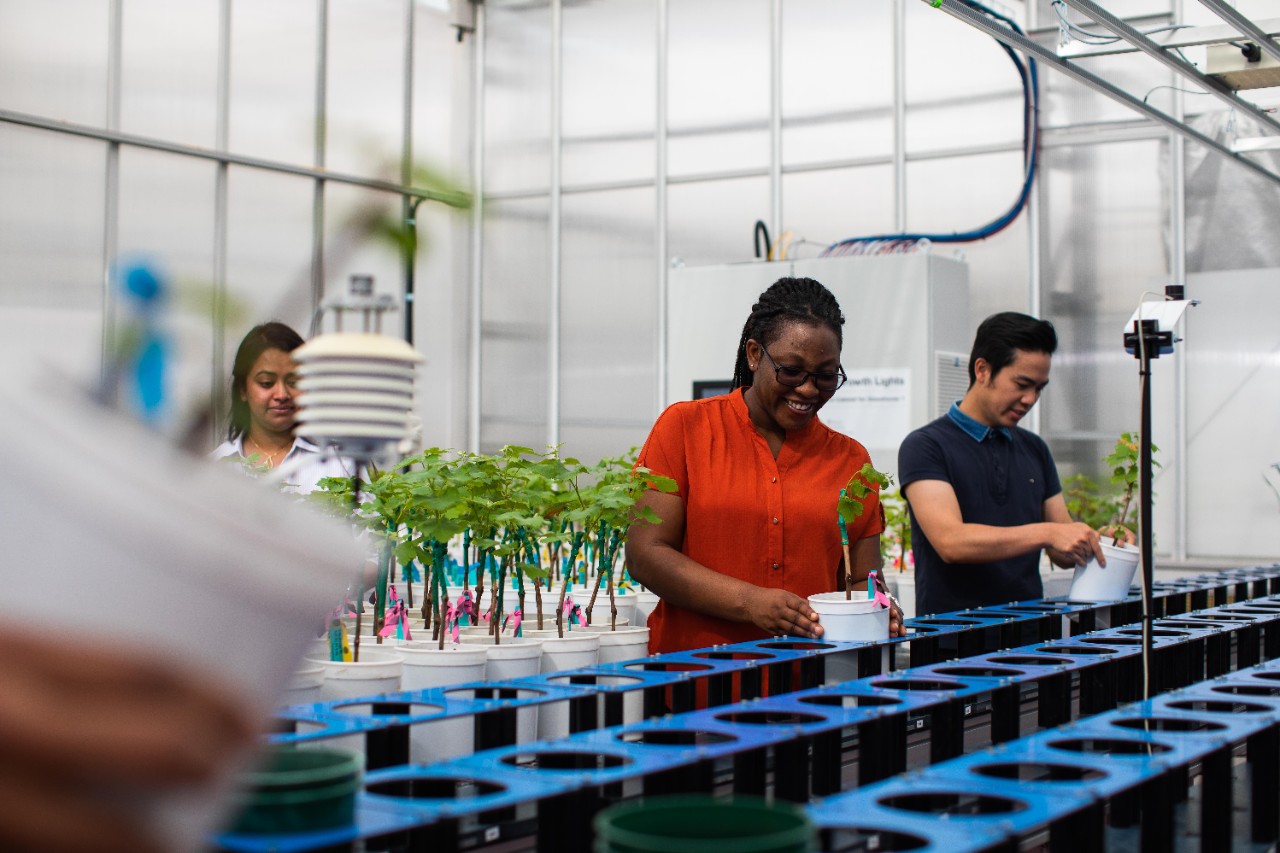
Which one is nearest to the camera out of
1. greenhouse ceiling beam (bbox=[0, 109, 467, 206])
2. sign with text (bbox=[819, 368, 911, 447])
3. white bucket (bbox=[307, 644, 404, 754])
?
white bucket (bbox=[307, 644, 404, 754])

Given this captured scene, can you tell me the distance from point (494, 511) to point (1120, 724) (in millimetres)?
1704

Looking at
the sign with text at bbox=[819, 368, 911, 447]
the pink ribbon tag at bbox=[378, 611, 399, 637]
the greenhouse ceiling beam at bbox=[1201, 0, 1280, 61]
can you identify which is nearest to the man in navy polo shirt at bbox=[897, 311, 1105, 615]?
the greenhouse ceiling beam at bbox=[1201, 0, 1280, 61]

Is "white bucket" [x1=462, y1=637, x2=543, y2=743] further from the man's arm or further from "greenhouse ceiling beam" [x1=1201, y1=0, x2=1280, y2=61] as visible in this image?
"greenhouse ceiling beam" [x1=1201, y1=0, x2=1280, y2=61]

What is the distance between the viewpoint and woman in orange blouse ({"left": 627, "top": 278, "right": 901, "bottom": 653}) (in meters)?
2.34

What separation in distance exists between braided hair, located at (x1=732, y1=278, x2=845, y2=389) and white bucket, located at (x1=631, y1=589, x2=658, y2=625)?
1145mm

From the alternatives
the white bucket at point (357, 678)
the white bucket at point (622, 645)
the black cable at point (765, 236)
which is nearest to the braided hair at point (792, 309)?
the white bucket at point (622, 645)

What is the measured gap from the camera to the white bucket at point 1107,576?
271 centimetres

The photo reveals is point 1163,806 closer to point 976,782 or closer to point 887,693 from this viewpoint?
point 976,782

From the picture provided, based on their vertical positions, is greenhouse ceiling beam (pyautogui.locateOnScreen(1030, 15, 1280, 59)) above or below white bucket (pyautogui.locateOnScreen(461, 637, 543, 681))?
above

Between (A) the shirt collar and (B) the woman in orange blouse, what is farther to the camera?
(A) the shirt collar

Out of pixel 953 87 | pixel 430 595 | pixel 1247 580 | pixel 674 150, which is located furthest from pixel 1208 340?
pixel 430 595

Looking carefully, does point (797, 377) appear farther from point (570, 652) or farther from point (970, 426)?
point (970, 426)

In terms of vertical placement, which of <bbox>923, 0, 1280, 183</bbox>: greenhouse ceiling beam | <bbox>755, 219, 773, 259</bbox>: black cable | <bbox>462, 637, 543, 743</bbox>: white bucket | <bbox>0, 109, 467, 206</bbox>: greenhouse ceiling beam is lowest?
<bbox>462, 637, 543, 743</bbox>: white bucket

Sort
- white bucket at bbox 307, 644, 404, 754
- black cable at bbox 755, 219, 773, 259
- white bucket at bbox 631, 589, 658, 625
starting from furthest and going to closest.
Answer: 1. black cable at bbox 755, 219, 773, 259
2. white bucket at bbox 631, 589, 658, 625
3. white bucket at bbox 307, 644, 404, 754
